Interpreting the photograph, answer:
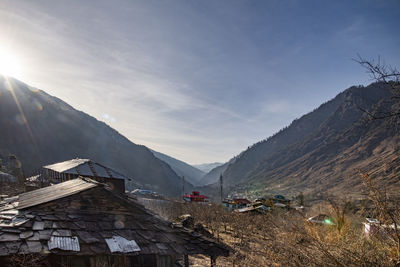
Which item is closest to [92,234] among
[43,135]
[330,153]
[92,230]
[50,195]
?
[92,230]

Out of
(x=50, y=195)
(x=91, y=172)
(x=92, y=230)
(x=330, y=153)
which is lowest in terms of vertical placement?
(x=92, y=230)

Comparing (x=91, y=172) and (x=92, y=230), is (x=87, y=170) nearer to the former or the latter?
(x=91, y=172)

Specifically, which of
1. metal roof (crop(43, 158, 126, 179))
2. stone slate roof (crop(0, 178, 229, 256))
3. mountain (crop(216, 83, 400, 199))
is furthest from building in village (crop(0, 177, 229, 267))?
mountain (crop(216, 83, 400, 199))

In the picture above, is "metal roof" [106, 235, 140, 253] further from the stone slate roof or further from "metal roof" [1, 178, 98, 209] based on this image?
"metal roof" [1, 178, 98, 209]

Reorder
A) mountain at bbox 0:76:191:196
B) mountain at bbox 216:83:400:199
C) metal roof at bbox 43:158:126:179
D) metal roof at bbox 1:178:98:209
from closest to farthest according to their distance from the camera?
metal roof at bbox 1:178:98:209, metal roof at bbox 43:158:126:179, mountain at bbox 0:76:191:196, mountain at bbox 216:83:400:199

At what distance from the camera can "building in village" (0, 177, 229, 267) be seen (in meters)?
5.07

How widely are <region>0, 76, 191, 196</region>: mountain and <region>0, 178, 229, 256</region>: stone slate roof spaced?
52.2 m

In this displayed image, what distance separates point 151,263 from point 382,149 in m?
103

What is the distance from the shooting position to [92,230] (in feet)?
19.2

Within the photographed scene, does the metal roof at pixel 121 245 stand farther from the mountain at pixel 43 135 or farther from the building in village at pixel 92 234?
the mountain at pixel 43 135

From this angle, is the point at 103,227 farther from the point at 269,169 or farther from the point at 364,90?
the point at 364,90

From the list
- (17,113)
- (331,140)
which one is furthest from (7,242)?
(331,140)

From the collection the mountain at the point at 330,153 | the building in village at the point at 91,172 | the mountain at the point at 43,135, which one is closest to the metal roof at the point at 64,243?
the building in village at the point at 91,172

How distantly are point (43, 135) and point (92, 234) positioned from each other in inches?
3202
